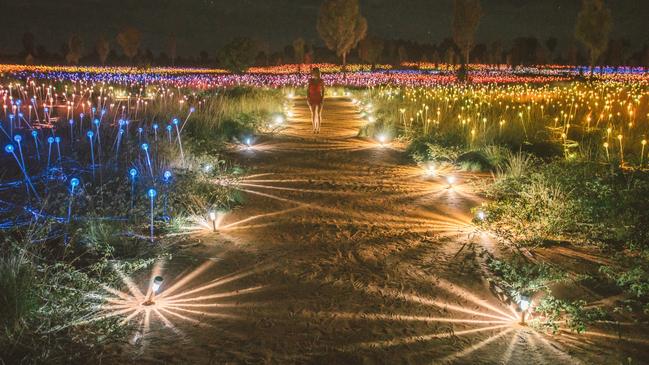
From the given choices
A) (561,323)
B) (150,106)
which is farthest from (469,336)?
(150,106)

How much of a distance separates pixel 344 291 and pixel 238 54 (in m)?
42.6

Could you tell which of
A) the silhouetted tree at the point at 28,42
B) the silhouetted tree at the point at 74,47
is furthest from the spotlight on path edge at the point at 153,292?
the silhouetted tree at the point at 28,42

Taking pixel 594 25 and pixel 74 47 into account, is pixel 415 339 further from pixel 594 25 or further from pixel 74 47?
pixel 74 47

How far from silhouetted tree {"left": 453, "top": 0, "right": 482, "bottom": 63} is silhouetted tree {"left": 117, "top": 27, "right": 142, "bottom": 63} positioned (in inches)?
2140

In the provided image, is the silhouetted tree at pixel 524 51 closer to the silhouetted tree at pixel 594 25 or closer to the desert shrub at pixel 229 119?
the silhouetted tree at pixel 594 25

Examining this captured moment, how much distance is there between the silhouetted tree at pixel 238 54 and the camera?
44.2 m

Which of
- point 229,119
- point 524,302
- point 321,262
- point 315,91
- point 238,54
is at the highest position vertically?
point 238,54

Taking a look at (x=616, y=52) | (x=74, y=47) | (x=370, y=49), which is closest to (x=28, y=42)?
(x=74, y=47)

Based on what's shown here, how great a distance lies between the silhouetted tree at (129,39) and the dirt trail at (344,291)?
80.1 meters

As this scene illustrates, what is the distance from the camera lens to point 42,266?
4.77 m

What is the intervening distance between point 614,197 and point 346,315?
390 centimetres

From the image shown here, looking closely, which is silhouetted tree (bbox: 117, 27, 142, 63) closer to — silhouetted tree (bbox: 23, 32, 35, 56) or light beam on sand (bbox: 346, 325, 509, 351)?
silhouetted tree (bbox: 23, 32, 35, 56)

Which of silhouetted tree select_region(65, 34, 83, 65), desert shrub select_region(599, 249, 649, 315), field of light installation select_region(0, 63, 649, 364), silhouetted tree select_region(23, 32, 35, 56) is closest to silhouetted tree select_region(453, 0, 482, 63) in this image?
field of light installation select_region(0, 63, 649, 364)

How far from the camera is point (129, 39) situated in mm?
80250
